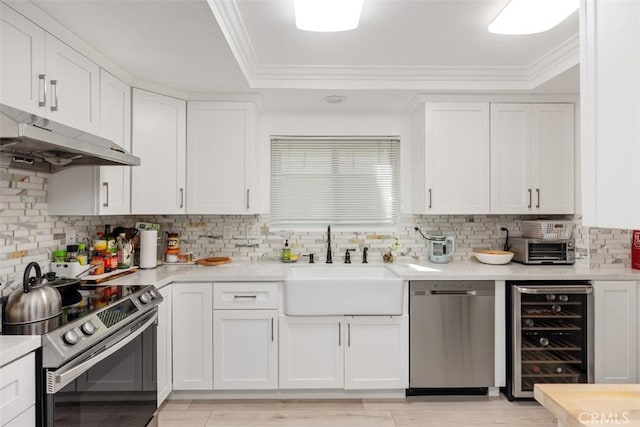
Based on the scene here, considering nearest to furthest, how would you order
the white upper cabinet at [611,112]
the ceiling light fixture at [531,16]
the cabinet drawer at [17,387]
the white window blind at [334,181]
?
1. the white upper cabinet at [611,112]
2. the cabinet drawer at [17,387]
3. the ceiling light fixture at [531,16]
4. the white window blind at [334,181]

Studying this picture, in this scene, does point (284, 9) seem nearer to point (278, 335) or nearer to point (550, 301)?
point (278, 335)

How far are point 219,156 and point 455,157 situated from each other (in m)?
1.85

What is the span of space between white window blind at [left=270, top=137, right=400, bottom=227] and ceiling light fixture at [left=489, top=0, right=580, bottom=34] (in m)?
1.38

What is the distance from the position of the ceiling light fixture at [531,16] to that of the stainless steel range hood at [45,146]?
2175 millimetres

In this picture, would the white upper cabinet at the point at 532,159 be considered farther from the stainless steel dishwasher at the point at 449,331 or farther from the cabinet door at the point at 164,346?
the cabinet door at the point at 164,346

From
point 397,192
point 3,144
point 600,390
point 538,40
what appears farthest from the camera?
point 397,192

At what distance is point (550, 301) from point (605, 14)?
89.0 inches

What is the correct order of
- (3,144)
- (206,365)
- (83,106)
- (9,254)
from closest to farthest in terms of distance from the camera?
(3,144) → (9,254) → (83,106) → (206,365)

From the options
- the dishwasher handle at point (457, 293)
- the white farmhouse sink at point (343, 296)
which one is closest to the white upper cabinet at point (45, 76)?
the white farmhouse sink at point (343, 296)

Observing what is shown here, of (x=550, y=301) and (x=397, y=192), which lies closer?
(x=550, y=301)

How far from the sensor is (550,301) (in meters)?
2.59

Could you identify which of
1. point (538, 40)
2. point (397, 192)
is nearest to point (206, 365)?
point (397, 192)

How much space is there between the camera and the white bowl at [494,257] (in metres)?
2.97

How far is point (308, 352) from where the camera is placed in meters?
2.61
